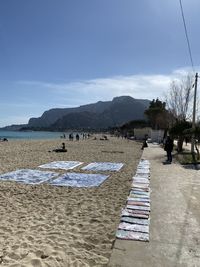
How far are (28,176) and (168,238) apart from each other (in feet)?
27.0

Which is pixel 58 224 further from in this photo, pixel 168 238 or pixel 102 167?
pixel 102 167

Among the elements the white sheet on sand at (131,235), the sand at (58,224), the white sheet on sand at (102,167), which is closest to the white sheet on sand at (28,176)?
the sand at (58,224)

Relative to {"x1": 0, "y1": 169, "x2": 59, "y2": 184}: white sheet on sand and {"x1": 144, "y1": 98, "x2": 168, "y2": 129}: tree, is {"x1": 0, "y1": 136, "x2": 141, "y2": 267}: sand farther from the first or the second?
{"x1": 144, "y1": 98, "x2": 168, "y2": 129}: tree

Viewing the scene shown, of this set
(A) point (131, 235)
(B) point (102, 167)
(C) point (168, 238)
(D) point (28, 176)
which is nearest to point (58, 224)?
(A) point (131, 235)

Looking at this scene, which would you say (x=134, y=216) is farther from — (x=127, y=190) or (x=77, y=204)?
(x=127, y=190)

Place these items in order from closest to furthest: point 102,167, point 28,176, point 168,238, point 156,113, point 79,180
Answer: point 168,238 → point 79,180 → point 28,176 → point 102,167 → point 156,113

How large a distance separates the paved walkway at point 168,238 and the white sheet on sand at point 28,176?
425cm

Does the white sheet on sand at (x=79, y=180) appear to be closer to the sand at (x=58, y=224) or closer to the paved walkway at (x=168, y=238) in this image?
the sand at (x=58, y=224)

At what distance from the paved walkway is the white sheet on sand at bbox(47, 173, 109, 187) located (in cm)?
262

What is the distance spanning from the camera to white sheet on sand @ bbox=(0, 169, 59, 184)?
1213 centimetres

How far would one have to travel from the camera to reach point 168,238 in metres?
5.76

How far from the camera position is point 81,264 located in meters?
4.68

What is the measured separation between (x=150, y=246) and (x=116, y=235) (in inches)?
28.6

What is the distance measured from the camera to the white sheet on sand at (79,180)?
38.5 ft
